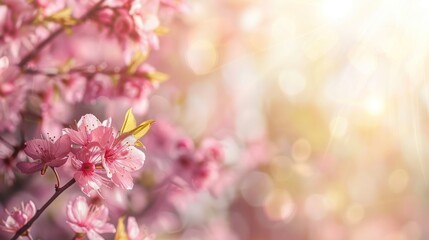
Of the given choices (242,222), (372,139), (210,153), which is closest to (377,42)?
(372,139)

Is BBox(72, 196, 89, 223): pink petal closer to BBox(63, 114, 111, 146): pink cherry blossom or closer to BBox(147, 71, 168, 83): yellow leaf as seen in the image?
BBox(63, 114, 111, 146): pink cherry blossom

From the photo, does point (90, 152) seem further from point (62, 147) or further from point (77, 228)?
point (77, 228)

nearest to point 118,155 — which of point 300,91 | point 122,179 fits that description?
→ point 122,179

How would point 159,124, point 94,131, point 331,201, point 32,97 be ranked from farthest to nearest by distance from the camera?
point 331,201
point 159,124
point 32,97
point 94,131

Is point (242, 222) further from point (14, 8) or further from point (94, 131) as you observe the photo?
point (94, 131)

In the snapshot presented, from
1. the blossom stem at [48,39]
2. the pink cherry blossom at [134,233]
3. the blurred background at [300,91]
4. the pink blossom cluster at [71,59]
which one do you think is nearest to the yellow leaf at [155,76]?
the pink blossom cluster at [71,59]

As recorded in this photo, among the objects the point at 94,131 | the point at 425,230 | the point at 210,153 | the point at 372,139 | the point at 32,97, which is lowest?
the point at 425,230

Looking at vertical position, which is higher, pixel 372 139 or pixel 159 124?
pixel 159 124
